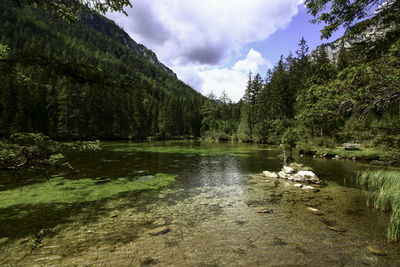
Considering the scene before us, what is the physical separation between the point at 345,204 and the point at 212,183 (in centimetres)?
777

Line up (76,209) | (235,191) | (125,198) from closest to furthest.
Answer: (76,209) < (125,198) < (235,191)

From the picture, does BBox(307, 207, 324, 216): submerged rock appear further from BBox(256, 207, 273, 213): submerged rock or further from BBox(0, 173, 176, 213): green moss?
BBox(0, 173, 176, 213): green moss

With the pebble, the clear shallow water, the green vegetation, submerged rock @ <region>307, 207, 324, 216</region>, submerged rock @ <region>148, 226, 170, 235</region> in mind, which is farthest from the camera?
the green vegetation

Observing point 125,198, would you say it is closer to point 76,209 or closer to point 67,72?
point 76,209

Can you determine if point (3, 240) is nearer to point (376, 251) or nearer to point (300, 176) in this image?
point (376, 251)

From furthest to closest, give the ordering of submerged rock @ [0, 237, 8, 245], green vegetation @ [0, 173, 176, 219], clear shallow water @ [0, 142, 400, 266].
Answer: green vegetation @ [0, 173, 176, 219], submerged rock @ [0, 237, 8, 245], clear shallow water @ [0, 142, 400, 266]

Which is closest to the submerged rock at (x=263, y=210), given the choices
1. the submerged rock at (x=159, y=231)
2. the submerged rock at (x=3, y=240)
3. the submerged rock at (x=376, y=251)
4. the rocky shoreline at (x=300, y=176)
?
the submerged rock at (x=376, y=251)

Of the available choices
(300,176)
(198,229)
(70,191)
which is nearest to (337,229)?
(198,229)

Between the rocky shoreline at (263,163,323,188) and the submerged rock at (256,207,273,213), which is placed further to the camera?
the rocky shoreline at (263,163,323,188)

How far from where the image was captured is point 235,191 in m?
11.7

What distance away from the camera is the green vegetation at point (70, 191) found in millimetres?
9458

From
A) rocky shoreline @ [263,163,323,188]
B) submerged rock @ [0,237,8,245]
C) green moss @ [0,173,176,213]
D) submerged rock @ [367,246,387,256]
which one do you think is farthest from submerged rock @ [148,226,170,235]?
rocky shoreline @ [263,163,323,188]

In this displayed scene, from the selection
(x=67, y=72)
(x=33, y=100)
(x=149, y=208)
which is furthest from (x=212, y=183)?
(x=33, y=100)

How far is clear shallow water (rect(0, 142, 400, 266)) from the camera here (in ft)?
17.5
